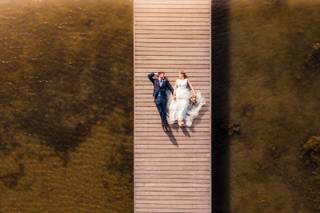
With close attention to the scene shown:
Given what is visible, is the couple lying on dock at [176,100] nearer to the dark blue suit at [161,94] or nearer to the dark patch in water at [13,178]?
the dark blue suit at [161,94]

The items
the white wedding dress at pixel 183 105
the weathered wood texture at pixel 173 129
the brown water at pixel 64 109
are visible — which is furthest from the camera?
the brown water at pixel 64 109

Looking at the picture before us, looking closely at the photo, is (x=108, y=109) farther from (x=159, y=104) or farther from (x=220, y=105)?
(x=220, y=105)

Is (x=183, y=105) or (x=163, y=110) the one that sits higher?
(x=183, y=105)

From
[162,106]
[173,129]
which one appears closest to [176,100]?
[162,106]

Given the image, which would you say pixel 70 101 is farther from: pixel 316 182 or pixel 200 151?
pixel 316 182

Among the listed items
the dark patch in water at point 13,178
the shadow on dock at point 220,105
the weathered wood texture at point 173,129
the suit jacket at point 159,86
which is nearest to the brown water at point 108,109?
the dark patch in water at point 13,178

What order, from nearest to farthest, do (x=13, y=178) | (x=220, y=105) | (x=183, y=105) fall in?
(x=183, y=105), (x=13, y=178), (x=220, y=105)

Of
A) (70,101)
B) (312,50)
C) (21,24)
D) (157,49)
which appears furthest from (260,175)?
(21,24)
